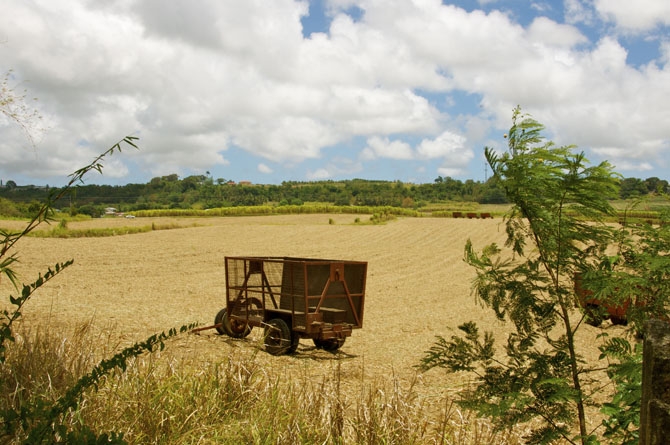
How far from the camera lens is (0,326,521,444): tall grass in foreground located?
13.2 ft

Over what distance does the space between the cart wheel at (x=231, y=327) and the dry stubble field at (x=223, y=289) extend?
0.58 ft

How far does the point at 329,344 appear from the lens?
371 inches

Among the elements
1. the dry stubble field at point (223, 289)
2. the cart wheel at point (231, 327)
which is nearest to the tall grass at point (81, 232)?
the dry stubble field at point (223, 289)

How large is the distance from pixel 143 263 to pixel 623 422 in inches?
899

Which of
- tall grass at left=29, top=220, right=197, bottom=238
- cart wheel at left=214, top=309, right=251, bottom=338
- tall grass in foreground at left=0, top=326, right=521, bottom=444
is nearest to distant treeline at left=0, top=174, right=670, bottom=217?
tall grass at left=29, top=220, right=197, bottom=238

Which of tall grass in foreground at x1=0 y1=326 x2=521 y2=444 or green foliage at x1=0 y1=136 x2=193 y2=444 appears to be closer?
green foliage at x1=0 y1=136 x2=193 y2=444

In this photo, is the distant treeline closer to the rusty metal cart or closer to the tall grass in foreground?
the rusty metal cart

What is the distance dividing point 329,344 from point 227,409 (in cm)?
484

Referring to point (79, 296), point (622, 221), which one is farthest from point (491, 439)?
point (79, 296)

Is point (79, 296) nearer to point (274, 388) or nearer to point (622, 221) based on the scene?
point (274, 388)

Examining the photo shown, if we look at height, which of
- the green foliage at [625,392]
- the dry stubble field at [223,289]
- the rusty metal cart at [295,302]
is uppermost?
the green foliage at [625,392]

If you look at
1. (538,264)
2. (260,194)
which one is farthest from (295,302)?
(260,194)

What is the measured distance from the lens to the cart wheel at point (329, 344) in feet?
30.2

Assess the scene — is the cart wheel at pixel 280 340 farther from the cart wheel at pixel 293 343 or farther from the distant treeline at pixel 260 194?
the distant treeline at pixel 260 194
